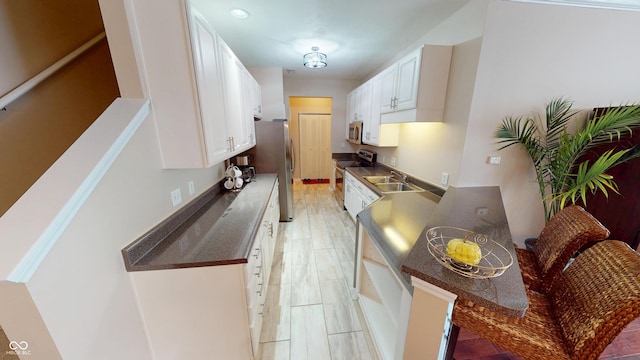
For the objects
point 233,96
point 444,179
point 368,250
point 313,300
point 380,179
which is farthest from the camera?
point 380,179

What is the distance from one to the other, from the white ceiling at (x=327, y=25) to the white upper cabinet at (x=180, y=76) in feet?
2.47

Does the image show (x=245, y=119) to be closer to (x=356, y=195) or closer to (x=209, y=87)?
(x=209, y=87)

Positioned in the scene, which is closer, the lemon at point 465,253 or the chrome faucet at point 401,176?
the lemon at point 465,253

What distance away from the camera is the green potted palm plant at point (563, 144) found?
163cm

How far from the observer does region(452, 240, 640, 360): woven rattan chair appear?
2.55 ft

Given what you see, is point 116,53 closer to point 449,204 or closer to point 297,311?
point 297,311

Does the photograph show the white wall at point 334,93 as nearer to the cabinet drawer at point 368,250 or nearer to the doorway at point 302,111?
the doorway at point 302,111

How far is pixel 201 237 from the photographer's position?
138 cm

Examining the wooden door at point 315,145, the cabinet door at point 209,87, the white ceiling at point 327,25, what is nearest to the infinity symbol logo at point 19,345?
the cabinet door at point 209,87

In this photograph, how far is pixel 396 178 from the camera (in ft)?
10.2

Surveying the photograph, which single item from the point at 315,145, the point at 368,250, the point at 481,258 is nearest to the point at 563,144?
the point at 481,258

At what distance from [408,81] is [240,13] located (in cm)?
183

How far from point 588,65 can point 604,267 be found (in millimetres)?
2018

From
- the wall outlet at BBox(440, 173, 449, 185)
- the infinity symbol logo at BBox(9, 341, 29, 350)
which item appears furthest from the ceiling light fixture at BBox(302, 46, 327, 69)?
the infinity symbol logo at BBox(9, 341, 29, 350)
